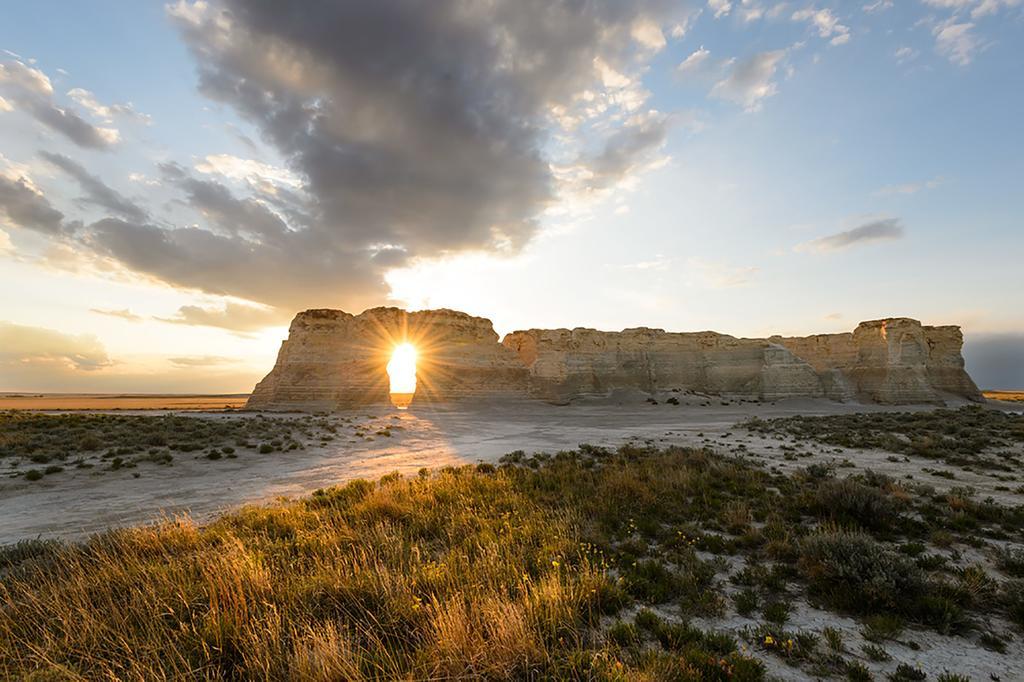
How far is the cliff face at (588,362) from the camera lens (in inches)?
2068

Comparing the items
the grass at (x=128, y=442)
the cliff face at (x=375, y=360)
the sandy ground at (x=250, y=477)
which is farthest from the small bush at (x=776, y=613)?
the cliff face at (x=375, y=360)

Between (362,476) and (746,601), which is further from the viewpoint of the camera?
(362,476)

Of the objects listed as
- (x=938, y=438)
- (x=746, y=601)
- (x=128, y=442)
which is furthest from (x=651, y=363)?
(x=746, y=601)

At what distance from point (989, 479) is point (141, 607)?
19287 millimetres

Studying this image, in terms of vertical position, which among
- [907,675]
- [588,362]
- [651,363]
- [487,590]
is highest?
[588,362]

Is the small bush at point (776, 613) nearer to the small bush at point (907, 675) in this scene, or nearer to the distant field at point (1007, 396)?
the small bush at point (907, 675)

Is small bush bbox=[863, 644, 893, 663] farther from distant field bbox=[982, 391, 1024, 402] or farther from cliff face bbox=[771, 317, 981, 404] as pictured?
distant field bbox=[982, 391, 1024, 402]

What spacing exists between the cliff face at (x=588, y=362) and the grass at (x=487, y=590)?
155 feet

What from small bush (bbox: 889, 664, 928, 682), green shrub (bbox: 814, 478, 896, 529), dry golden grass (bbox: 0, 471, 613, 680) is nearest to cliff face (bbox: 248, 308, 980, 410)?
dry golden grass (bbox: 0, 471, 613, 680)

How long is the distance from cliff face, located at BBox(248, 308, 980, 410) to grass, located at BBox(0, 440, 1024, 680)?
47.3m

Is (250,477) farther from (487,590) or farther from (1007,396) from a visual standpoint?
(1007,396)

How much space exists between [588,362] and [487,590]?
194 feet

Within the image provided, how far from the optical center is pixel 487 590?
4.60 meters

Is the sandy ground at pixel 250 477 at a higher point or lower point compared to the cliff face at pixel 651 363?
lower
